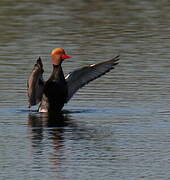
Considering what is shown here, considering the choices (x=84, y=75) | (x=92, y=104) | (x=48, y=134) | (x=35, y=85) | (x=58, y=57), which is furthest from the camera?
(x=84, y=75)

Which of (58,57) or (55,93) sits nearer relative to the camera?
(55,93)

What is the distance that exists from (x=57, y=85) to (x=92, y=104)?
0.83 metres

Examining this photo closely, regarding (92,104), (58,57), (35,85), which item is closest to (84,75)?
(58,57)

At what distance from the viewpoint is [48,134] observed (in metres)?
15.9

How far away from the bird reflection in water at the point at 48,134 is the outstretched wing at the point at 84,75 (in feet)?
3.20

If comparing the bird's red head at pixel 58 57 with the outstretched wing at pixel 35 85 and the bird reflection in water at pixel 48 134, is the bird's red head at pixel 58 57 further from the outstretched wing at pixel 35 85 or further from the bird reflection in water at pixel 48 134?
the bird reflection in water at pixel 48 134

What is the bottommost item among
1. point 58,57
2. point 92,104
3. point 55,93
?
point 92,104

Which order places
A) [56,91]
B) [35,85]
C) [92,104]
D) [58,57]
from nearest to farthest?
[35,85] < [92,104] < [56,91] < [58,57]

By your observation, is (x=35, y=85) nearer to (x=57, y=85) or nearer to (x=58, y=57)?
(x=57, y=85)

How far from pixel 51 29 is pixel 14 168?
A: 53.5 feet

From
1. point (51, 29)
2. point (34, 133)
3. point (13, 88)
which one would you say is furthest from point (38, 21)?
point (34, 133)

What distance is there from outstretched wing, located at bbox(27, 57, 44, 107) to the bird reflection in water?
26 cm

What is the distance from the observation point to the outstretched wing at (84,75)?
19234mm

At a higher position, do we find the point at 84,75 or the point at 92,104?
the point at 84,75
